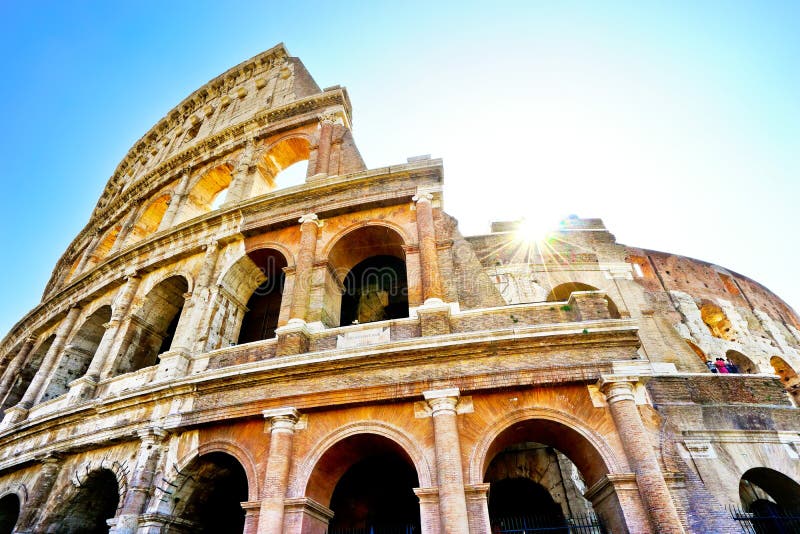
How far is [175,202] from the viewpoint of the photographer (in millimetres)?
13961

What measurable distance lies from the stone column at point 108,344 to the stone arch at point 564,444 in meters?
8.33

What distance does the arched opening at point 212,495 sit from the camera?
7801 mm

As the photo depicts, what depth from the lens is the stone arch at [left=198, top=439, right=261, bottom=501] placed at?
7.00m

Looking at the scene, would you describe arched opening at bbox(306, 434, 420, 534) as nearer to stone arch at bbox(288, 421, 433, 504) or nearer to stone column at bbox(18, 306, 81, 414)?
stone arch at bbox(288, 421, 433, 504)

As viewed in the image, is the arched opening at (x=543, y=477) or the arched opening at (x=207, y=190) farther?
the arched opening at (x=207, y=190)

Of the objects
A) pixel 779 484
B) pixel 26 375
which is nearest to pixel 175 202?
pixel 26 375

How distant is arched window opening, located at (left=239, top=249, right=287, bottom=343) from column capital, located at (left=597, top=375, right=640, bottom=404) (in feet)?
23.3

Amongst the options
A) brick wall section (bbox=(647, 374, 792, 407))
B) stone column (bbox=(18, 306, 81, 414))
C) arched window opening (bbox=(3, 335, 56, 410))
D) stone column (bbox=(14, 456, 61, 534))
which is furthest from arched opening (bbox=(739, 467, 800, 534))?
arched window opening (bbox=(3, 335, 56, 410))

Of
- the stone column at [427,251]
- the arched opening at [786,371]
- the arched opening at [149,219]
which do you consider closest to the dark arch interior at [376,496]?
the stone column at [427,251]

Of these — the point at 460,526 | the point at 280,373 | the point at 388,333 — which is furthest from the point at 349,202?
the point at 460,526

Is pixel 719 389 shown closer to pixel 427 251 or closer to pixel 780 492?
pixel 780 492

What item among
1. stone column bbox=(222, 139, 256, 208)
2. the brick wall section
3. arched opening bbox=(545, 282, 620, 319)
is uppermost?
stone column bbox=(222, 139, 256, 208)

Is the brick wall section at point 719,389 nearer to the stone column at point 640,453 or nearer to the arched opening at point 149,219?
the stone column at point 640,453

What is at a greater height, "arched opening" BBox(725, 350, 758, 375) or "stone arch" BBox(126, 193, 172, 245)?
"stone arch" BBox(126, 193, 172, 245)
